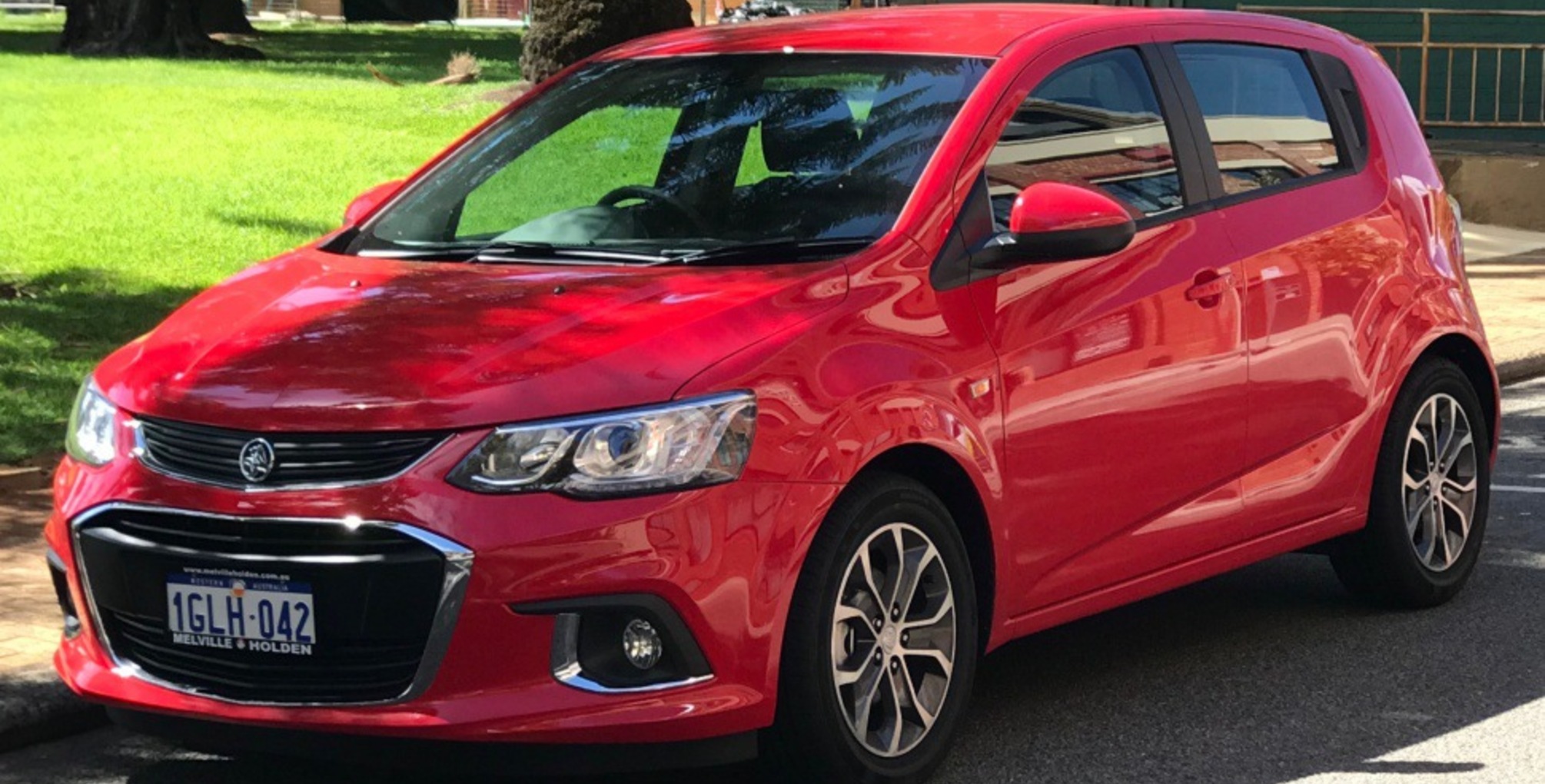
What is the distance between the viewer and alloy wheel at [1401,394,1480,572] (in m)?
7.29

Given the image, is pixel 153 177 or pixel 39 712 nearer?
pixel 39 712

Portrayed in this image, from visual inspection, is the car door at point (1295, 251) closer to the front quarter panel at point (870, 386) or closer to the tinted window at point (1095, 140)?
the tinted window at point (1095, 140)

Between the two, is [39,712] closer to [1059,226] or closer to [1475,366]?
[1059,226]

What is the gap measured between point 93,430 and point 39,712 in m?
1.05

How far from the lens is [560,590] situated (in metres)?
4.77

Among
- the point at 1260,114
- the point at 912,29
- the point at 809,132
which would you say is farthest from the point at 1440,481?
the point at 809,132

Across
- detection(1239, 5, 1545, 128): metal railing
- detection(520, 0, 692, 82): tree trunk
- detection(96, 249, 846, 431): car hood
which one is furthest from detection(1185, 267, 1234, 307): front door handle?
detection(1239, 5, 1545, 128): metal railing

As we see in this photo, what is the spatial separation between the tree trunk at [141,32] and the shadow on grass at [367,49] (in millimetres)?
524

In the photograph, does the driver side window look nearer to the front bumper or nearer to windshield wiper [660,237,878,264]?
windshield wiper [660,237,878,264]

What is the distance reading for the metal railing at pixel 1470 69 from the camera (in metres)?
23.0

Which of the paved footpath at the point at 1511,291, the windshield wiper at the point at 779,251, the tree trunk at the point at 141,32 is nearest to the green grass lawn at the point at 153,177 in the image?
the tree trunk at the point at 141,32

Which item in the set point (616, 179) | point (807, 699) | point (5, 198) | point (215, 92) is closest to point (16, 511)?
point (616, 179)

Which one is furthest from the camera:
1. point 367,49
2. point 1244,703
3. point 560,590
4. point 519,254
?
point 367,49

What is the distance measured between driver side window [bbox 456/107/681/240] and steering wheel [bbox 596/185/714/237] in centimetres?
3
